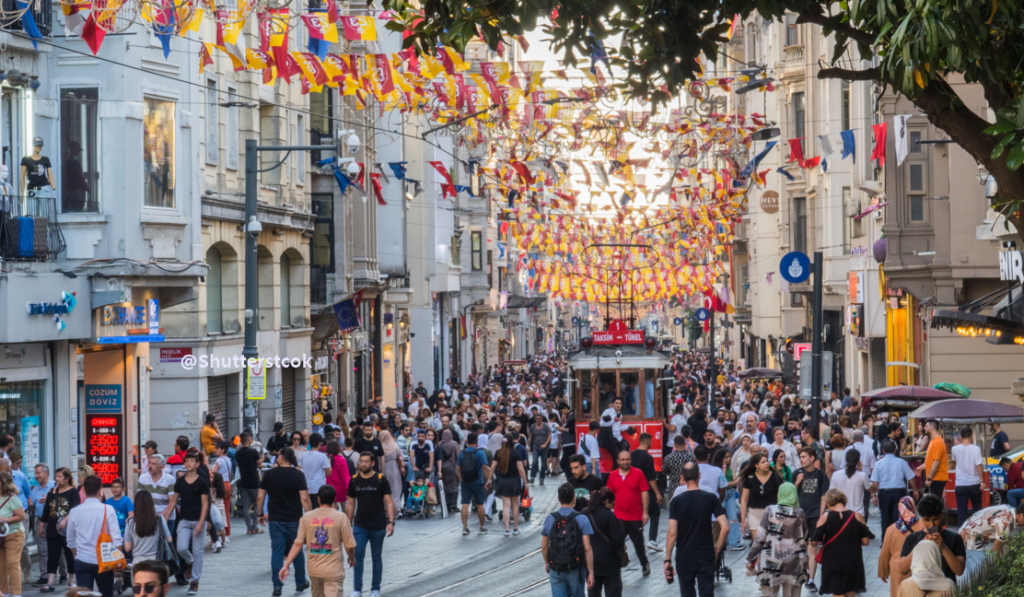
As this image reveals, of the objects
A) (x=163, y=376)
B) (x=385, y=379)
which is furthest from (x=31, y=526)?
(x=385, y=379)

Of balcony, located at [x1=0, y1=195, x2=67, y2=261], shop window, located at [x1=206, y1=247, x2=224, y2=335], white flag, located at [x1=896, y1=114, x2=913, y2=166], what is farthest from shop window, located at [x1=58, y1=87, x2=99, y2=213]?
white flag, located at [x1=896, y1=114, x2=913, y2=166]

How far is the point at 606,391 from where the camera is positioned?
26.7 meters

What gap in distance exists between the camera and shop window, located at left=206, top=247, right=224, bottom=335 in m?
29.1

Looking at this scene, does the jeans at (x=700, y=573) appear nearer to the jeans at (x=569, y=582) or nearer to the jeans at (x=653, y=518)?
Result: the jeans at (x=569, y=582)

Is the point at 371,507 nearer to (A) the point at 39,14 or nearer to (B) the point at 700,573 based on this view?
(B) the point at 700,573

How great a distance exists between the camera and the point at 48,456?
830 inches

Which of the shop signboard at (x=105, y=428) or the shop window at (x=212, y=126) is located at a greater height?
the shop window at (x=212, y=126)

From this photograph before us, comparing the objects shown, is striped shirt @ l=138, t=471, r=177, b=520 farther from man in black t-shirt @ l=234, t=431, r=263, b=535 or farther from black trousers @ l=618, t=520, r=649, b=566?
black trousers @ l=618, t=520, r=649, b=566

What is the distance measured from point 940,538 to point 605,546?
3.25 m

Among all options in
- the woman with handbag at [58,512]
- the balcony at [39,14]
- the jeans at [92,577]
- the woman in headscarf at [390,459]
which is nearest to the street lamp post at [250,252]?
the woman in headscarf at [390,459]

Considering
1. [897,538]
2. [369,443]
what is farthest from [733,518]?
[897,538]

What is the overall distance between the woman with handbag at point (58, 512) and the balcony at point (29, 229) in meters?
5.42

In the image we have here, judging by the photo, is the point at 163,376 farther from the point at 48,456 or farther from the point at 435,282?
the point at 435,282

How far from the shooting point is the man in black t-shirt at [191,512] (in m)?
15.9
